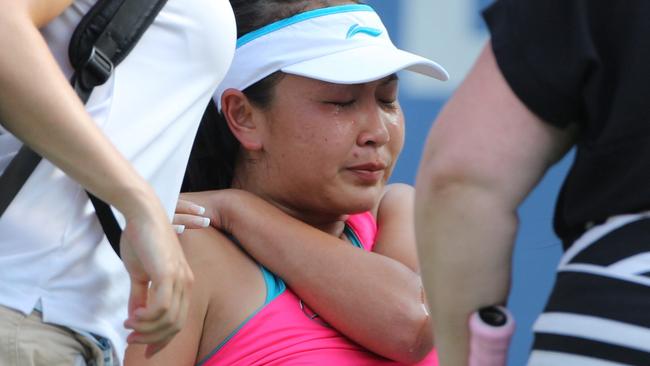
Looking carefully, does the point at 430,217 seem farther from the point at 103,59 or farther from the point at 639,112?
the point at 103,59

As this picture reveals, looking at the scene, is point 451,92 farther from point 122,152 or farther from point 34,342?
point 34,342

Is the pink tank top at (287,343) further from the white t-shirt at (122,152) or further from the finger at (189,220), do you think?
the white t-shirt at (122,152)

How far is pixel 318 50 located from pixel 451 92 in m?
0.86

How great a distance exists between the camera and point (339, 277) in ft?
6.55

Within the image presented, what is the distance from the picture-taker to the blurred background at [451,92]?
9.35 feet

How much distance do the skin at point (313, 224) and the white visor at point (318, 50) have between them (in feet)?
0.13

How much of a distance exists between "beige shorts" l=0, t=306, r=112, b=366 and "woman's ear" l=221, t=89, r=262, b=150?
795 millimetres

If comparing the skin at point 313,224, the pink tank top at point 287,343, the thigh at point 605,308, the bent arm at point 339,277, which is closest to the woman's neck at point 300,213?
the skin at point 313,224

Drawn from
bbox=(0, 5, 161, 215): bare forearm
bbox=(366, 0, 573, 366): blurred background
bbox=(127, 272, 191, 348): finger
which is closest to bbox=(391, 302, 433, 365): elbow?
bbox=(127, 272, 191, 348): finger

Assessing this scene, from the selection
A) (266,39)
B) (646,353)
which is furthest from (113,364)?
(266,39)

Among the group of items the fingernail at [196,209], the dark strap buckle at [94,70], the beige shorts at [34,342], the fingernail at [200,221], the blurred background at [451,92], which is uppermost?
the dark strap buckle at [94,70]

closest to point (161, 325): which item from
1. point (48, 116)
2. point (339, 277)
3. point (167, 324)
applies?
point (167, 324)

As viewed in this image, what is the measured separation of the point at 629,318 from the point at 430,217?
24 cm

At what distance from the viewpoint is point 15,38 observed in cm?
123
